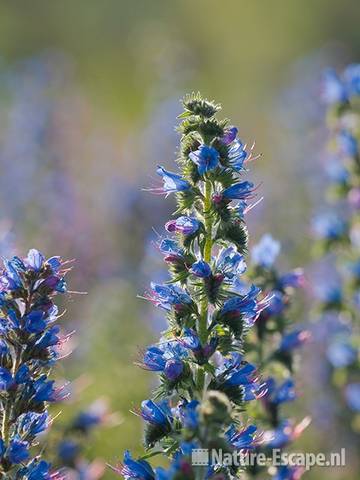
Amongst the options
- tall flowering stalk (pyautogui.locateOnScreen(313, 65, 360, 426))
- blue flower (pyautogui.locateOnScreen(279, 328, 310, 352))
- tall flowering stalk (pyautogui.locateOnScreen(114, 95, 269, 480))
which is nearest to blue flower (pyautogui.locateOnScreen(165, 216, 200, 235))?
tall flowering stalk (pyautogui.locateOnScreen(114, 95, 269, 480))

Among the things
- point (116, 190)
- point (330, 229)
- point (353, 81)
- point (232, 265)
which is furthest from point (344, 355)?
point (116, 190)

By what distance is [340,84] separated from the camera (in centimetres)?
647

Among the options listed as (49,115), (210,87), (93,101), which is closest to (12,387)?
Answer: (49,115)

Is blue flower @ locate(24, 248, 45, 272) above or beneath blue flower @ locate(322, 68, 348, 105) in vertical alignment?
beneath

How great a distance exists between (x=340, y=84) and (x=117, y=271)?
5169 mm

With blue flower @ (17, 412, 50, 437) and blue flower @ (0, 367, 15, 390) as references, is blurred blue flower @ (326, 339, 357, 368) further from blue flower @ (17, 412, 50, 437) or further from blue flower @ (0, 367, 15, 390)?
blue flower @ (0, 367, 15, 390)

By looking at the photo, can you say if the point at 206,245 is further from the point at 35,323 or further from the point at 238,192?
the point at 35,323

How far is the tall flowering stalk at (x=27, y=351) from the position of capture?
3.26 m

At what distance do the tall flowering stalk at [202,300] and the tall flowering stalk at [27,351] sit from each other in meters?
0.33

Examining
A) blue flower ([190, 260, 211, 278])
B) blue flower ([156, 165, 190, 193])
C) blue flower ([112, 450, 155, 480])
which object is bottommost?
blue flower ([112, 450, 155, 480])

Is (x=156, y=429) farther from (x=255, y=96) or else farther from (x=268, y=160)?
(x=255, y=96)

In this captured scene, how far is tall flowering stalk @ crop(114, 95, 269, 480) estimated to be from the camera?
10.7 ft

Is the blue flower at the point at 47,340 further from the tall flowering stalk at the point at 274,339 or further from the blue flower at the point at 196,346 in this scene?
the tall flowering stalk at the point at 274,339

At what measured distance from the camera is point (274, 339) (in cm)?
480
